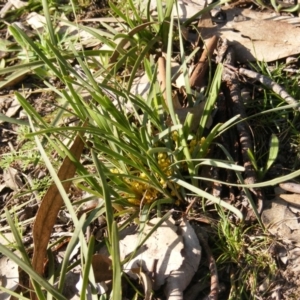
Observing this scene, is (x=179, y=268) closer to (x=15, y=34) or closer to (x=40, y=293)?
(x=40, y=293)

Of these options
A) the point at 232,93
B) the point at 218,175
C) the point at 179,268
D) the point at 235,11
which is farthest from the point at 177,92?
the point at 179,268

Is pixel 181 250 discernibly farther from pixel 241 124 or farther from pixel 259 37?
pixel 259 37

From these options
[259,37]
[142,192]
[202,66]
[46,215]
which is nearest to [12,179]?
[46,215]

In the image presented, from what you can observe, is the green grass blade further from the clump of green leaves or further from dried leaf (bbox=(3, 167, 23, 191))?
dried leaf (bbox=(3, 167, 23, 191))

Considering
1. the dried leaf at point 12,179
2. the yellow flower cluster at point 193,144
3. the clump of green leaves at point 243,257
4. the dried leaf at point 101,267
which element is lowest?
the clump of green leaves at point 243,257

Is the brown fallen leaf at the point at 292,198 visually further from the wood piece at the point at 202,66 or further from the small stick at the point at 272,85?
the wood piece at the point at 202,66

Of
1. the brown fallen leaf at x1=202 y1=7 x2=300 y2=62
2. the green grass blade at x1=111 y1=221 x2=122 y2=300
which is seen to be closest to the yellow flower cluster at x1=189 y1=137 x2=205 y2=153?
the brown fallen leaf at x1=202 y1=7 x2=300 y2=62

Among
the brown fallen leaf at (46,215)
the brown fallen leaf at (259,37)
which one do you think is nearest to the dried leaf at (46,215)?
the brown fallen leaf at (46,215)
